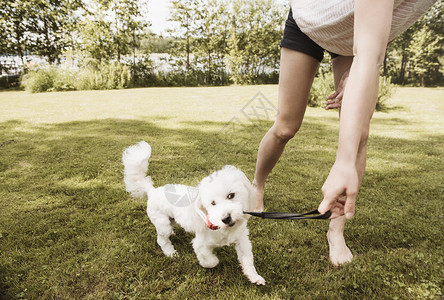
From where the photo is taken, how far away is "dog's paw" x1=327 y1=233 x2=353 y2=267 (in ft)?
6.23

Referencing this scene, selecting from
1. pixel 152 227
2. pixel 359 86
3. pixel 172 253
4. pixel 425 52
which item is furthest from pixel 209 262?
pixel 425 52

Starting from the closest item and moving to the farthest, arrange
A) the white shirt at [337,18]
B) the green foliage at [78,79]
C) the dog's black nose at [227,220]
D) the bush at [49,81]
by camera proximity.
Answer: the white shirt at [337,18] → the dog's black nose at [227,220] → the bush at [49,81] → the green foliage at [78,79]

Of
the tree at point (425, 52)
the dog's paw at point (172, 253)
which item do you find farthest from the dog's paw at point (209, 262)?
the tree at point (425, 52)

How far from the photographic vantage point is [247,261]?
69.9 inches

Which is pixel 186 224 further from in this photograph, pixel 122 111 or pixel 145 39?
pixel 145 39

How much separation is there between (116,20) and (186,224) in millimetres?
18404

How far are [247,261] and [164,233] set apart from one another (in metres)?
0.69

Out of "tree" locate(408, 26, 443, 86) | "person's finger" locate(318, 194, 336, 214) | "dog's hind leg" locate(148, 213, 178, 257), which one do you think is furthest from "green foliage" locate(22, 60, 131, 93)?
"tree" locate(408, 26, 443, 86)

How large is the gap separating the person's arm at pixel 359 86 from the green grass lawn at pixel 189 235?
43.8 inches

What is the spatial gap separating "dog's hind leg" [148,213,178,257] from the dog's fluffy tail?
0.30 meters

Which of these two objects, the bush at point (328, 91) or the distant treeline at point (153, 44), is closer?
the bush at point (328, 91)

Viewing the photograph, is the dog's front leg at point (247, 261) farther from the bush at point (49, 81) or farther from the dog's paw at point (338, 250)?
the bush at point (49, 81)

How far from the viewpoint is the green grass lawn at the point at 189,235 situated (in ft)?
5.63

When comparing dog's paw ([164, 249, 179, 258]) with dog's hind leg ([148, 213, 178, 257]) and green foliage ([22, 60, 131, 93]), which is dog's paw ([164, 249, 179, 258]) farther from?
green foliage ([22, 60, 131, 93])
